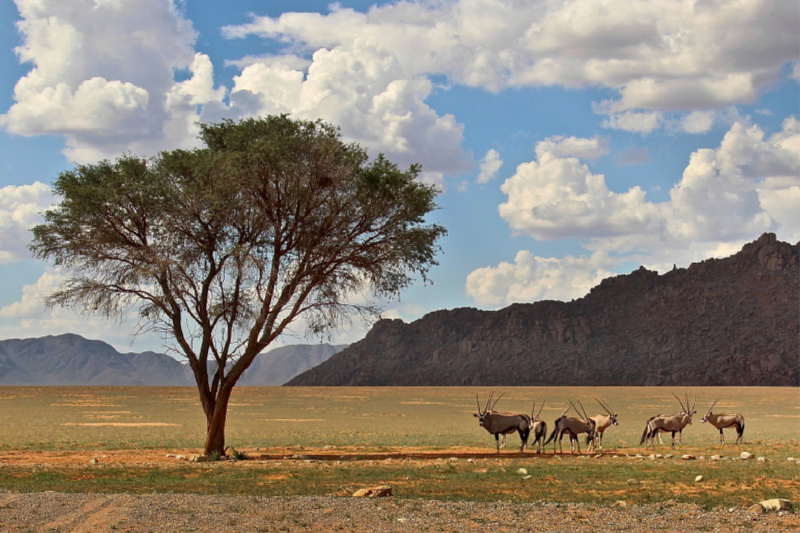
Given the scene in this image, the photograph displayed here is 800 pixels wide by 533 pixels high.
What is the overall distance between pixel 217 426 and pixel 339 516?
1334 centimetres

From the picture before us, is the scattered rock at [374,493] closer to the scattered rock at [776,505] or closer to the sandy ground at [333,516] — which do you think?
the sandy ground at [333,516]

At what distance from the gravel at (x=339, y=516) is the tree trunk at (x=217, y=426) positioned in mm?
10626

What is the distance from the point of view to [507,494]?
49.3 ft

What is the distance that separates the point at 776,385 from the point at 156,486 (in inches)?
7623

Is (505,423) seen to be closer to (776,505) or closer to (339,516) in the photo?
(776,505)

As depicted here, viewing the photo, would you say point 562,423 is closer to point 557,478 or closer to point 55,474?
point 557,478

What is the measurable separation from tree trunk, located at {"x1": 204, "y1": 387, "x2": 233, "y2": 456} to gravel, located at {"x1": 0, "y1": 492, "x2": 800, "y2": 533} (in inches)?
418

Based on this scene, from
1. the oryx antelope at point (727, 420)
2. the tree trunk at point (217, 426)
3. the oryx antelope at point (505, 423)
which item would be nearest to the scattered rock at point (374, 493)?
the tree trunk at point (217, 426)

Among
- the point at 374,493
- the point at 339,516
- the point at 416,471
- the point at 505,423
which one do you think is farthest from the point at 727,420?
the point at 339,516

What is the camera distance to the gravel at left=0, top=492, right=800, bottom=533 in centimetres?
1143

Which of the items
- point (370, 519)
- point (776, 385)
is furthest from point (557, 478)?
point (776, 385)

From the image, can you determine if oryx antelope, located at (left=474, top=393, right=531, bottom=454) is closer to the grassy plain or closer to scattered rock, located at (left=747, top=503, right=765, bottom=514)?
A: the grassy plain

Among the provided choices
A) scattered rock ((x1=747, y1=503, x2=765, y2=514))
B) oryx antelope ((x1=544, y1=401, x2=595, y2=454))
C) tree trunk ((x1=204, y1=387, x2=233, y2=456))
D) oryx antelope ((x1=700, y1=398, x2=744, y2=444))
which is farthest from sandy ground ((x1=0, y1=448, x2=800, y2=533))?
oryx antelope ((x1=700, y1=398, x2=744, y2=444))

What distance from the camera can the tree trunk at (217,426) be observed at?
24.3m
